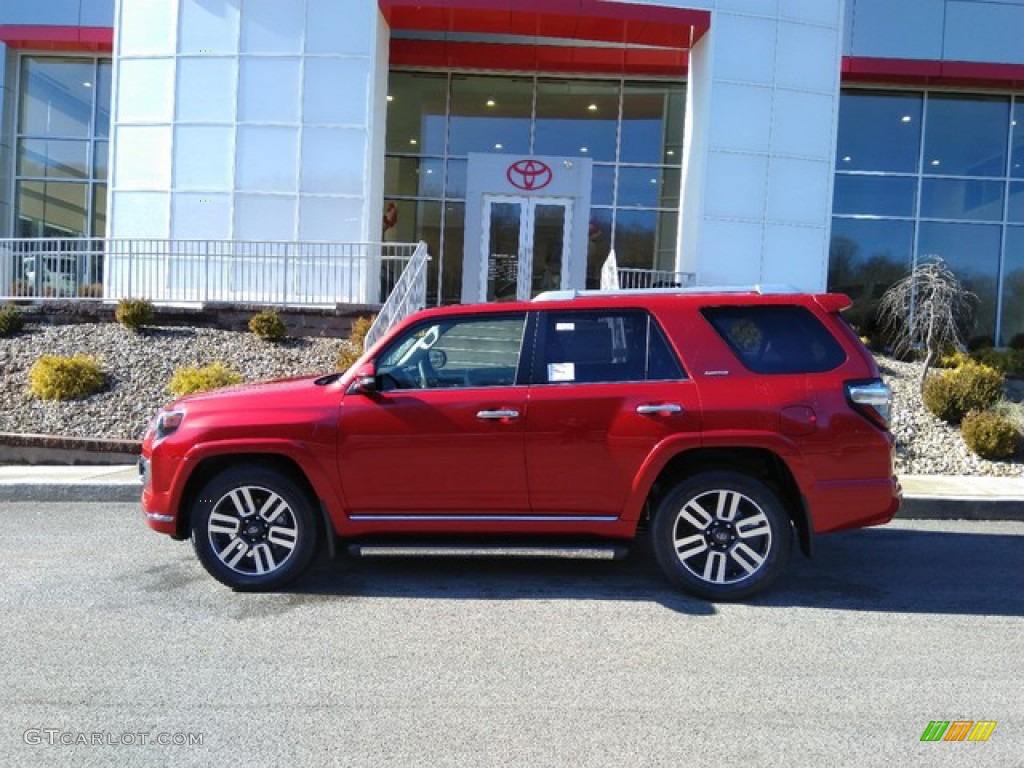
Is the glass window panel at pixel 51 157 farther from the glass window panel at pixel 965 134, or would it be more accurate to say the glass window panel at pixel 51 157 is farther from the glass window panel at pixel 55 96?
the glass window panel at pixel 965 134

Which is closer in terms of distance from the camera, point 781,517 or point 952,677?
point 952,677

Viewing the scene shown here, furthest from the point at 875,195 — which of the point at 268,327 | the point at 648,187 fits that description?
the point at 268,327

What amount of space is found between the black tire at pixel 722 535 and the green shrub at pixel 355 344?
7.41m

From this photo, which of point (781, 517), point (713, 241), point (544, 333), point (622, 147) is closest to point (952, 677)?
point (781, 517)

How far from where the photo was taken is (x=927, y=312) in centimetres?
1464

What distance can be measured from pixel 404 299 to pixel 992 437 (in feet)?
27.2

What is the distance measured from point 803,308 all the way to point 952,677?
227 centimetres

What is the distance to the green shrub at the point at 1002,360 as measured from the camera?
15859mm

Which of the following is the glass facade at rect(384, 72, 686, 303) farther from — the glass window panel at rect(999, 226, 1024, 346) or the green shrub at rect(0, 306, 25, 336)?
the green shrub at rect(0, 306, 25, 336)

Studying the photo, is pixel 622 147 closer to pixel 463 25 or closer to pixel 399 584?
pixel 463 25

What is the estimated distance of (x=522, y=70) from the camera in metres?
19.8

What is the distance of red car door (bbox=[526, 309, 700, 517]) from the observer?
5199mm

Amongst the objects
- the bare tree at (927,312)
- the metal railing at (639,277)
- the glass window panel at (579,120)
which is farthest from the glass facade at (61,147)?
the bare tree at (927,312)

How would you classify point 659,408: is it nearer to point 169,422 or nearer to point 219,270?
point 169,422
